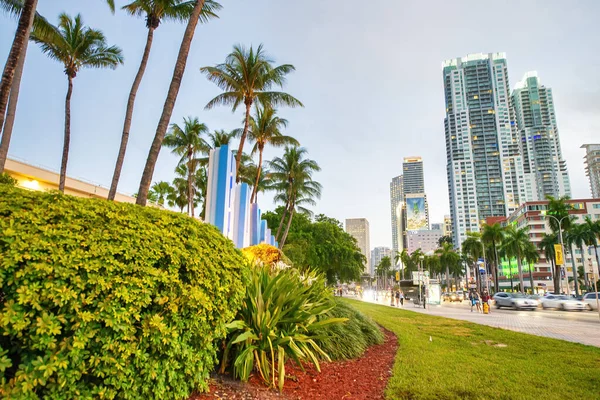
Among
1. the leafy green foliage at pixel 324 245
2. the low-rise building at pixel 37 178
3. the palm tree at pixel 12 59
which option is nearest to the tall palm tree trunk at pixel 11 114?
the palm tree at pixel 12 59

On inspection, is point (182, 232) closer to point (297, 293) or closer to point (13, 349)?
point (13, 349)

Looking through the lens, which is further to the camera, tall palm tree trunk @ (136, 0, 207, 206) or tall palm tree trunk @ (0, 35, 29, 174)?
tall palm tree trunk @ (0, 35, 29, 174)

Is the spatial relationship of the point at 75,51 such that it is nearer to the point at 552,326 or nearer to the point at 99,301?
the point at 99,301

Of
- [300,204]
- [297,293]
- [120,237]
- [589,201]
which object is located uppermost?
[589,201]

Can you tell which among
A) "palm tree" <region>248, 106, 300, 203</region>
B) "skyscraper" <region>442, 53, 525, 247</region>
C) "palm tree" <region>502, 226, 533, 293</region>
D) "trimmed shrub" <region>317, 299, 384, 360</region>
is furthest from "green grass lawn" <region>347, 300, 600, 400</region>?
"skyscraper" <region>442, 53, 525, 247</region>

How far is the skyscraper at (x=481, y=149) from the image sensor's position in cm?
16388

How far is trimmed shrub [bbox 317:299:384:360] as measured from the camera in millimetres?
6055

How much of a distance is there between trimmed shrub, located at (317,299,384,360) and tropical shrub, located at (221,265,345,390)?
1.57ft

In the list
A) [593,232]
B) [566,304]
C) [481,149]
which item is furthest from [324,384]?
[481,149]

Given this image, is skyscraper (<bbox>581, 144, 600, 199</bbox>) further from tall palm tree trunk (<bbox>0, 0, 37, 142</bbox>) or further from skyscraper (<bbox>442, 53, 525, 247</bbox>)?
tall palm tree trunk (<bbox>0, 0, 37, 142</bbox>)

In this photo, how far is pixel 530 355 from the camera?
7637mm

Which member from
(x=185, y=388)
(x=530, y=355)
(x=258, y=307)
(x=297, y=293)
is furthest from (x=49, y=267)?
(x=530, y=355)

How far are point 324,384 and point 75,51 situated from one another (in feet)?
71.0

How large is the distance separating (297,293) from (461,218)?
17776 centimetres
